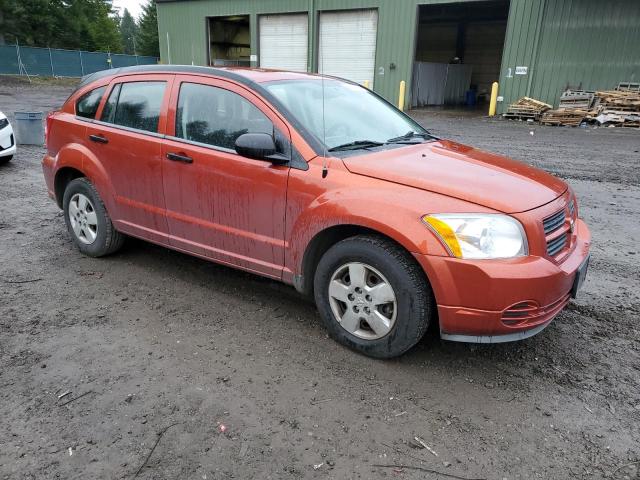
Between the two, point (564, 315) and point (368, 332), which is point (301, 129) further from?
point (564, 315)

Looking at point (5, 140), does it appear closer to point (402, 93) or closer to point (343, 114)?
point (343, 114)

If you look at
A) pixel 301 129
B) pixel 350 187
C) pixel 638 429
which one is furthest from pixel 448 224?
pixel 638 429

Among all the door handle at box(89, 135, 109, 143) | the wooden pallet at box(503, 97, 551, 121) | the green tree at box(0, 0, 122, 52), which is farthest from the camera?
the green tree at box(0, 0, 122, 52)

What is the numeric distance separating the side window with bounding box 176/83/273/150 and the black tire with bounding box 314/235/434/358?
1.04 meters

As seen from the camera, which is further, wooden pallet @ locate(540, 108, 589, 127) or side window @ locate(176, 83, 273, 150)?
wooden pallet @ locate(540, 108, 589, 127)

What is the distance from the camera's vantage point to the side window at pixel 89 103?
4.64m

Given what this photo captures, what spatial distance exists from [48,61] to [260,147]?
42.3m

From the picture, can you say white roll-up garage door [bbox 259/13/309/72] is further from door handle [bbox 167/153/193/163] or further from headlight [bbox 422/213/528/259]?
headlight [bbox 422/213/528/259]

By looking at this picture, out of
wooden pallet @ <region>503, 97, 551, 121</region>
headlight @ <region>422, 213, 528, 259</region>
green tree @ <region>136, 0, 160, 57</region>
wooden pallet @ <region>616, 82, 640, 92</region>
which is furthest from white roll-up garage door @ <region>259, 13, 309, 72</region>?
green tree @ <region>136, 0, 160, 57</region>

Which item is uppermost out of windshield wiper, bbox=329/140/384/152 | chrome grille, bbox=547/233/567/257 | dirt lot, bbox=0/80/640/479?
windshield wiper, bbox=329/140/384/152

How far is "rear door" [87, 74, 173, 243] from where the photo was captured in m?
4.09

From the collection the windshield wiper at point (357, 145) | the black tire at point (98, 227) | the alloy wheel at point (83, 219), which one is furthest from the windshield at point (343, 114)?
the alloy wheel at point (83, 219)

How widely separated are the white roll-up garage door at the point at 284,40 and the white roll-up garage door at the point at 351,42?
118 centimetres

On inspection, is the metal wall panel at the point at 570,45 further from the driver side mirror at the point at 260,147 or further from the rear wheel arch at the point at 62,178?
the driver side mirror at the point at 260,147
